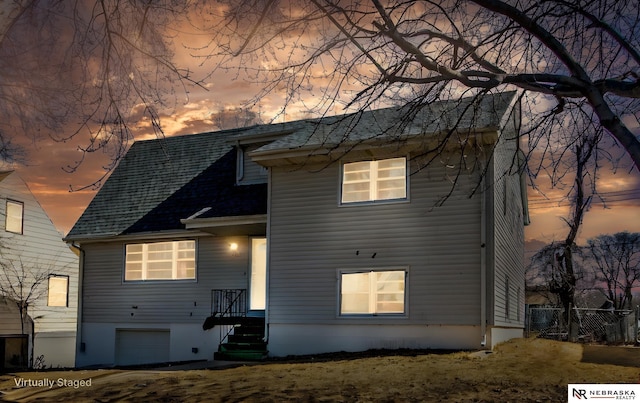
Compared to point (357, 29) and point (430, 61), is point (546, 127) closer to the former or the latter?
point (430, 61)

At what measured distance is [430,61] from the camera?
9023mm

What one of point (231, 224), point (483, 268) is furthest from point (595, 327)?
point (231, 224)

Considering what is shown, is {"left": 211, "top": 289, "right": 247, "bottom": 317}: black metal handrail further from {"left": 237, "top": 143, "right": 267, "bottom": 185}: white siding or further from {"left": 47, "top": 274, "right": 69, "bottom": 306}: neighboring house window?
{"left": 47, "top": 274, "right": 69, "bottom": 306}: neighboring house window

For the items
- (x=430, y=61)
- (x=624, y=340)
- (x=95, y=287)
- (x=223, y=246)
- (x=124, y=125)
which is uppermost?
(x=430, y=61)

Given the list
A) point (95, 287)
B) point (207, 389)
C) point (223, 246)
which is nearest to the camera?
point (207, 389)

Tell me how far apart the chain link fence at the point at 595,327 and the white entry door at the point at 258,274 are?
40.3 feet

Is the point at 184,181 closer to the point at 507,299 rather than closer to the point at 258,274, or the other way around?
the point at 258,274

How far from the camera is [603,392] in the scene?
10172 millimetres

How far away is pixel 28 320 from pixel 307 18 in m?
21.5

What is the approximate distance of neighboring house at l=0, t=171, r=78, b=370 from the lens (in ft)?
83.5

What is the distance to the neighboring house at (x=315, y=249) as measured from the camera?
16125mm

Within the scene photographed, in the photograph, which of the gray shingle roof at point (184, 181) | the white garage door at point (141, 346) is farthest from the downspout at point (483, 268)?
the white garage door at point (141, 346)

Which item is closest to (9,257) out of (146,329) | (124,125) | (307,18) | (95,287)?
(95,287)

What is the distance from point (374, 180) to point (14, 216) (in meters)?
16.0
